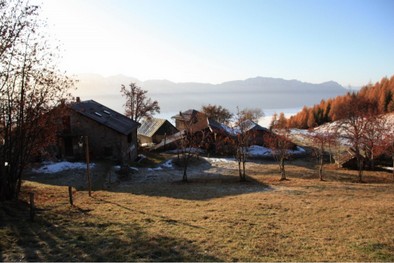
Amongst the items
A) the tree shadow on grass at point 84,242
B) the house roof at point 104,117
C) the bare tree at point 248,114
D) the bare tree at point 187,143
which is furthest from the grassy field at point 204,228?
the house roof at point 104,117

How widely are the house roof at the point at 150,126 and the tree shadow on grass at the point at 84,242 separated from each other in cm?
5200

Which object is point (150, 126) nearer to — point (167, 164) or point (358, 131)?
point (167, 164)

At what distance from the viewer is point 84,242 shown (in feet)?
32.4

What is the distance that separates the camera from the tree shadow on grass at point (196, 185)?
884 inches

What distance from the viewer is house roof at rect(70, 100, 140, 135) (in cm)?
3519

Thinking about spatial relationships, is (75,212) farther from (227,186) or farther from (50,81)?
(227,186)

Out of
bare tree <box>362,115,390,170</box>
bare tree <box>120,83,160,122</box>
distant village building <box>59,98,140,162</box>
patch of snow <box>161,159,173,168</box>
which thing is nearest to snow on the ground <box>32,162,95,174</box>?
distant village building <box>59,98,140,162</box>

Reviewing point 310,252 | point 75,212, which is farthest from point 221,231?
point 75,212

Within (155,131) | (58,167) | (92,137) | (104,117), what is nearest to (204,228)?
(58,167)

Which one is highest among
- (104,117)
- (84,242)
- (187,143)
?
(104,117)

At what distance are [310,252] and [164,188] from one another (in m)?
16.4

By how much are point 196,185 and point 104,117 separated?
16.4m

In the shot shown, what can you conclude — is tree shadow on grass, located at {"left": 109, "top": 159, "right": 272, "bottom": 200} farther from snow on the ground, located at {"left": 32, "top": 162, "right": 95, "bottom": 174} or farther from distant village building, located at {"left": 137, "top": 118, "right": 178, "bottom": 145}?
distant village building, located at {"left": 137, "top": 118, "right": 178, "bottom": 145}

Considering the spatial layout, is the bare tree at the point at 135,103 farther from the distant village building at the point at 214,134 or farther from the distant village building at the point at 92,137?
the distant village building at the point at 92,137
